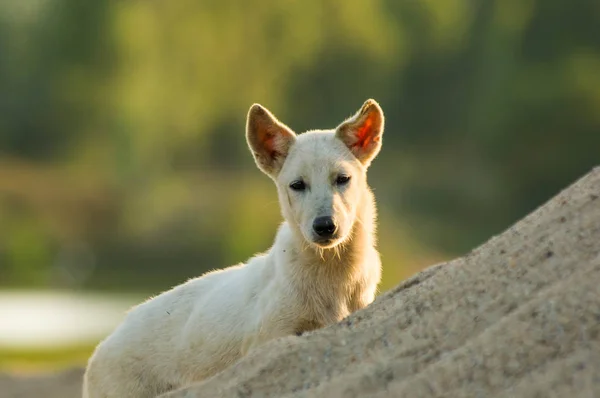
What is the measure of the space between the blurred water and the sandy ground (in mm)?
17991

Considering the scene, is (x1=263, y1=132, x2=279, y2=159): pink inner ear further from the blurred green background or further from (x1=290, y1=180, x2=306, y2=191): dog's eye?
the blurred green background

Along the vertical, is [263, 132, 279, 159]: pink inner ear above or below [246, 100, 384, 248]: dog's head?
above

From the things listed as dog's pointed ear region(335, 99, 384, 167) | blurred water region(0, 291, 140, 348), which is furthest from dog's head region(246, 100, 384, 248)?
blurred water region(0, 291, 140, 348)

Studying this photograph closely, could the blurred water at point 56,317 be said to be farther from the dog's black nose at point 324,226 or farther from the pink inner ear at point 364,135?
the dog's black nose at point 324,226

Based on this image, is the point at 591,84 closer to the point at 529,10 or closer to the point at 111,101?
the point at 529,10

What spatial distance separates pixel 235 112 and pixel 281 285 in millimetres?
28260

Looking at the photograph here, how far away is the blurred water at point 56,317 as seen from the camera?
80.3 ft

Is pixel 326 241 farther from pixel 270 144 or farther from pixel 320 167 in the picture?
pixel 270 144

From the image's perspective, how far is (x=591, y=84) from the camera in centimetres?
3117

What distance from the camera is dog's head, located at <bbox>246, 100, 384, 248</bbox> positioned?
23.3 feet

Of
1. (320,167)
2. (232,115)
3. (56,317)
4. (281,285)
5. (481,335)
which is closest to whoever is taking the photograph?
(481,335)

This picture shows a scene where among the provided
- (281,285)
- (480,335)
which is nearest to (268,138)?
(281,285)

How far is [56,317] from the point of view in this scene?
28062 millimetres

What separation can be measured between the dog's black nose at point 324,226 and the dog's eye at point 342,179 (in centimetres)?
39
